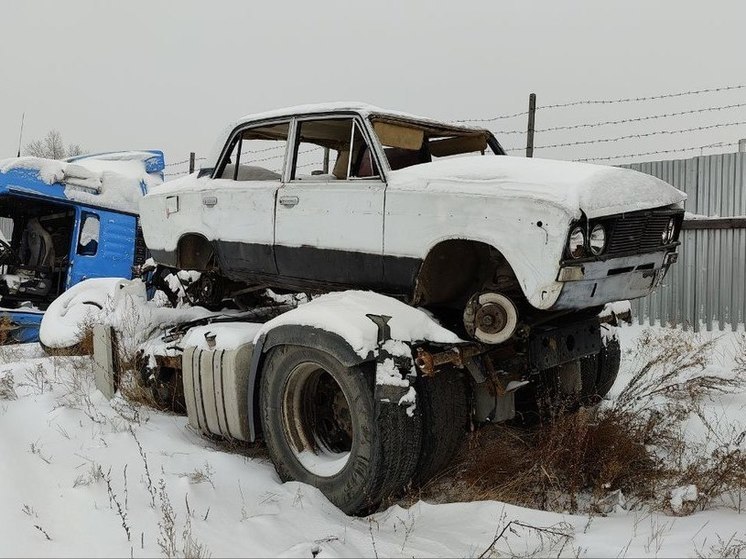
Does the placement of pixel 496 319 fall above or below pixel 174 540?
above

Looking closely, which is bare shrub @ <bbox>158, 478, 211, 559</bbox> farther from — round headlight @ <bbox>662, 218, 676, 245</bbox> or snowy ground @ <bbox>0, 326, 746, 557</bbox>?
round headlight @ <bbox>662, 218, 676, 245</bbox>

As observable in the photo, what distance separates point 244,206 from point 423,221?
61.5 inches

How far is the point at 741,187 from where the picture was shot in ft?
25.2

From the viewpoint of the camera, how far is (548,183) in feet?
9.82

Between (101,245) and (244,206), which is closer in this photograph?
(244,206)

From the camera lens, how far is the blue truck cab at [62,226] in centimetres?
881

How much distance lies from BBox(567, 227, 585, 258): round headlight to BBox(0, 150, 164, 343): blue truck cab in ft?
26.6

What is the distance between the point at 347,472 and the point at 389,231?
4.42 feet

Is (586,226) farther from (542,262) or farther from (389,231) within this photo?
(389,231)

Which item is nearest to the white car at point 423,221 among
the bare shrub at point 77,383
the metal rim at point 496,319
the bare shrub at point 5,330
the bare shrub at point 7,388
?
the metal rim at point 496,319

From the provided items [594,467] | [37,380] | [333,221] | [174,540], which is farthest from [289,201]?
[37,380]

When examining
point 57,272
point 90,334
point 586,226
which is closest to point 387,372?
point 586,226

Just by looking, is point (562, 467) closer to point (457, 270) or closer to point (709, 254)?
point (457, 270)

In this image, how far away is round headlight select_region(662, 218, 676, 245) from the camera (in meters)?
3.57
